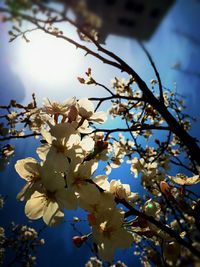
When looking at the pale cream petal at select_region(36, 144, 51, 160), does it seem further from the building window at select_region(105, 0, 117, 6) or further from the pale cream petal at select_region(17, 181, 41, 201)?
the building window at select_region(105, 0, 117, 6)

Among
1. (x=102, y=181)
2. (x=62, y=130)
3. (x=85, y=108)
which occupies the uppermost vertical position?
(x=85, y=108)

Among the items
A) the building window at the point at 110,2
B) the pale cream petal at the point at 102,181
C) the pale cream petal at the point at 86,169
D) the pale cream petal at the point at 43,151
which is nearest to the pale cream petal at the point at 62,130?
the pale cream petal at the point at 43,151

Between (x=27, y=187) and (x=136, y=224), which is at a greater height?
(x=27, y=187)

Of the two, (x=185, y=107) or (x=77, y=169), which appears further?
(x=185, y=107)

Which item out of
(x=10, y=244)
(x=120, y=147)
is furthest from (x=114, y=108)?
(x=10, y=244)

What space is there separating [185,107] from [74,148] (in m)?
5.69

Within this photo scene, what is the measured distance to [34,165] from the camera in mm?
1633

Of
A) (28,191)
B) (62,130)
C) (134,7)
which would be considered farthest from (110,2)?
(28,191)

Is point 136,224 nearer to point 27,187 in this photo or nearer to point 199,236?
point 27,187

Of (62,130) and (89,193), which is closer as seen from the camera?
(89,193)

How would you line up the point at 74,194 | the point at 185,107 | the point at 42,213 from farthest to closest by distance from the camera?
the point at 185,107
the point at 42,213
the point at 74,194

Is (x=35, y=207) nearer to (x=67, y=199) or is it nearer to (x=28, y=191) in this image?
(x=28, y=191)

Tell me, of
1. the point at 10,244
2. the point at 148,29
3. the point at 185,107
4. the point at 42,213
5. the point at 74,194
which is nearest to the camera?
the point at 148,29

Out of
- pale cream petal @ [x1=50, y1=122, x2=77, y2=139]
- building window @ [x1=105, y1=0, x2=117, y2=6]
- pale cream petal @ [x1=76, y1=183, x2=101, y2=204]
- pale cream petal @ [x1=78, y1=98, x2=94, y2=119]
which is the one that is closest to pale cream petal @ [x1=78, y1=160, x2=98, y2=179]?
pale cream petal @ [x1=76, y1=183, x2=101, y2=204]
